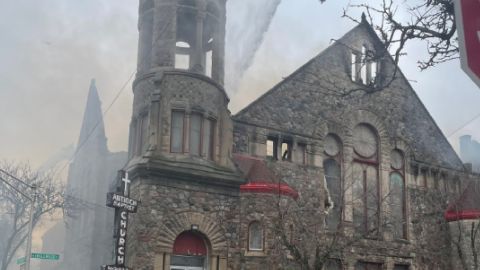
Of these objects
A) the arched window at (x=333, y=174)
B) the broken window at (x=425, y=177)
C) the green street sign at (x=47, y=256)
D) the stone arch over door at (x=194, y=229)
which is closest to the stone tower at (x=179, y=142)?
the stone arch over door at (x=194, y=229)

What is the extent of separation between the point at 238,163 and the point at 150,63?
17.2 feet

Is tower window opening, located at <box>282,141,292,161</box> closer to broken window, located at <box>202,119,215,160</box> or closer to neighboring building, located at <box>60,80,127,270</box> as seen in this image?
broken window, located at <box>202,119,215,160</box>

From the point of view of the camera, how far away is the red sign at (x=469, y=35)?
3.23 metres

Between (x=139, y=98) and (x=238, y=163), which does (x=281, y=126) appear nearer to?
(x=238, y=163)

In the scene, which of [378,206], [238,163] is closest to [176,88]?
[238,163]

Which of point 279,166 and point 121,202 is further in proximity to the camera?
point 279,166

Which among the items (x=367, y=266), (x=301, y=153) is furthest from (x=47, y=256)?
(x=367, y=266)

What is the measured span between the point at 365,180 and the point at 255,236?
752cm

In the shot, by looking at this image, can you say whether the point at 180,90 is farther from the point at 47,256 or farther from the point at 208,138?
the point at 47,256

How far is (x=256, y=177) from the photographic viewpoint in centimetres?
2359

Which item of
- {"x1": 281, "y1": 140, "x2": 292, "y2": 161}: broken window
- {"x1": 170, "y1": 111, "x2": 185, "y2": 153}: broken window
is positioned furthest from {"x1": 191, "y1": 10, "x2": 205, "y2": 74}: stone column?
{"x1": 281, "y1": 140, "x2": 292, "y2": 161}: broken window

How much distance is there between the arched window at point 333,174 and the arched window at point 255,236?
15.4 ft

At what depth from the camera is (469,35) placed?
129 inches

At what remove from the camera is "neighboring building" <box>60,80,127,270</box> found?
4838 centimetres
